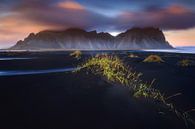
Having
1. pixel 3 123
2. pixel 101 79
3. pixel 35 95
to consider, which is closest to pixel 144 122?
pixel 3 123

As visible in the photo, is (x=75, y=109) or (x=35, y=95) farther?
(x=35, y=95)

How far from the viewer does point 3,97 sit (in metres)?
6.42

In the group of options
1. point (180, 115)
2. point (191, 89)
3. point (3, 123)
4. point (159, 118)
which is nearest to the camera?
point (3, 123)

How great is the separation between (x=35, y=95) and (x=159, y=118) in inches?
120

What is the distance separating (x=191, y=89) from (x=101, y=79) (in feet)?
9.60

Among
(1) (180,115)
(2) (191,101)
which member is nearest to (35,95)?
(1) (180,115)

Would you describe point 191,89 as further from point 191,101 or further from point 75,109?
point 75,109

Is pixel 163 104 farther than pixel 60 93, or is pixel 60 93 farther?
pixel 60 93

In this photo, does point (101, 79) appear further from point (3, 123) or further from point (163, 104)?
point (3, 123)

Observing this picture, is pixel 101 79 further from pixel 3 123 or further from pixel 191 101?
pixel 3 123

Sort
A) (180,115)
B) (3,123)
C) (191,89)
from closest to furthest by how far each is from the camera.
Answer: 1. (3,123)
2. (180,115)
3. (191,89)

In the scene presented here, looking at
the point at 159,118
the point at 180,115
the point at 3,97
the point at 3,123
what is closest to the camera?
the point at 3,123

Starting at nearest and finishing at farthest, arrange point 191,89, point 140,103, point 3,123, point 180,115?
point 3,123, point 180,115, point 140,103, point 191,89

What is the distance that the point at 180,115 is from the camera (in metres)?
5.38
